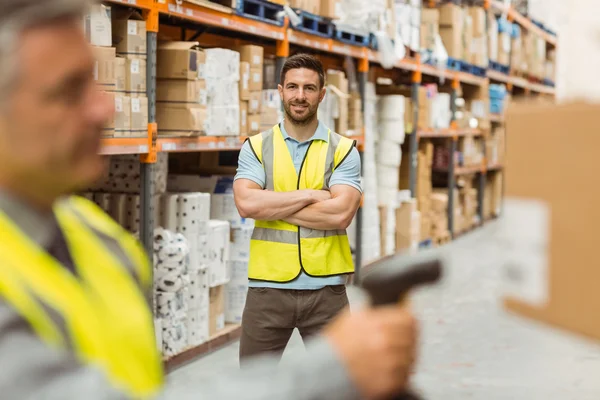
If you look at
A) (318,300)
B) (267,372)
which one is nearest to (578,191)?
(267,372)

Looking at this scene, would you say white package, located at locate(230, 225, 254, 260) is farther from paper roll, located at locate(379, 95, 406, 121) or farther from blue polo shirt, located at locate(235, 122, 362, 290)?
paper roll, located at locate(379, 95, 406, 121)

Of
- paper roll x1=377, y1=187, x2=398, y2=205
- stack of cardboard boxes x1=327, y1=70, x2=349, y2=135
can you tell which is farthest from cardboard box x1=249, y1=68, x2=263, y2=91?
paper roll x1=377, y1=187, x2=398, y2=205

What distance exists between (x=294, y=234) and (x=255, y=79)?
7.96 ft

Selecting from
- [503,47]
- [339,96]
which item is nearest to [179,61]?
[339,96]

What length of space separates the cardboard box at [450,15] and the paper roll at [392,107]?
224 centimetres

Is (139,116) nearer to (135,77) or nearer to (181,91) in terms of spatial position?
(135,77)

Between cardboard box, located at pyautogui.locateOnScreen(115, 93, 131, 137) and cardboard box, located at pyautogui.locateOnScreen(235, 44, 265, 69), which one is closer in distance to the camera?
cardboard box, located at pyautogui.locateOnScreen(115, 93, 131, 137)

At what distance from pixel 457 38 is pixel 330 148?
7.84m

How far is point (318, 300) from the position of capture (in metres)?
4.00

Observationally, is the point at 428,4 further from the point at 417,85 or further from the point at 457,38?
the point at 417,85

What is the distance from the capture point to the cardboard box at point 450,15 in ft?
37.0

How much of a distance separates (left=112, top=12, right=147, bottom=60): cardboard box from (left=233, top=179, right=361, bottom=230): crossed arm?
1.34 meters

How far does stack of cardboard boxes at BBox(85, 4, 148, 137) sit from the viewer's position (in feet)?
15.4

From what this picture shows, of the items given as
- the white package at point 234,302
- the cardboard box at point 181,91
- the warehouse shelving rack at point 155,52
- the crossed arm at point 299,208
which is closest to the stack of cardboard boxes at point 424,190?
the warehouse shelving rack at point 155,52
